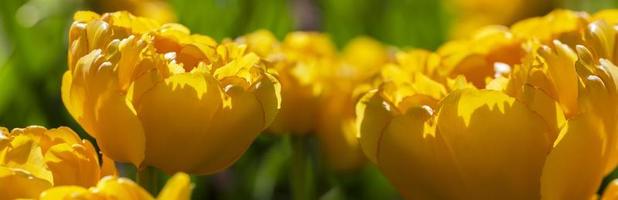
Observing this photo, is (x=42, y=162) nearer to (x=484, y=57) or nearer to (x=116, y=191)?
(x=116, y=191)

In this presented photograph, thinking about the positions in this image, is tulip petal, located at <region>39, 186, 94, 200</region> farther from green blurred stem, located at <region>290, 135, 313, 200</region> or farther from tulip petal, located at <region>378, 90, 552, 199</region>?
green blurred stem, located at <region>290, 135, 313, 200</region>

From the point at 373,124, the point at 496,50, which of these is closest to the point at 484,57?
the point at 496,50

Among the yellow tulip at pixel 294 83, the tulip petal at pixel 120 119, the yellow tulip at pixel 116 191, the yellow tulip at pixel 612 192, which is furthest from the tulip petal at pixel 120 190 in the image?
the yellow tulip at pixel 294 83

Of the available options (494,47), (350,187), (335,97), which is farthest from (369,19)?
(494,47)

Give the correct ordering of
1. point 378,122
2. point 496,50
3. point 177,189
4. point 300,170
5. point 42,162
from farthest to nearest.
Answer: point 300,170 < point 496,50 < point 378,122 < point 42,162 < point 177,189

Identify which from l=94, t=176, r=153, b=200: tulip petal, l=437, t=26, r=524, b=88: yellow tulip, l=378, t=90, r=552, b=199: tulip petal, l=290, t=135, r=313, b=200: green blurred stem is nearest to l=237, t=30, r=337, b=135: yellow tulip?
l=290, t=135, r=313, b=200: green blurred stem

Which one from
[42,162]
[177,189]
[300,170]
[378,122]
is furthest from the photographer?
[300,170]

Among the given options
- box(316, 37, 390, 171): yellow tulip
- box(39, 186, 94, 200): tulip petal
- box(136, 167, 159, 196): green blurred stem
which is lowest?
box(316, 37, 390, 171): yellow tulip
